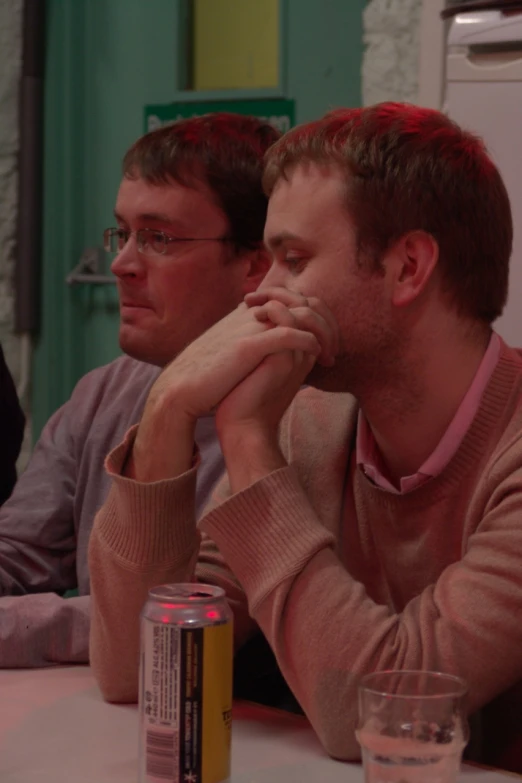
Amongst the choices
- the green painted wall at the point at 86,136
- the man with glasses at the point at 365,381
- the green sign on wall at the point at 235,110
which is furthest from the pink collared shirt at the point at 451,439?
the green painted wall at the point at 86,136

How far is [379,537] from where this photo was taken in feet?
4.59

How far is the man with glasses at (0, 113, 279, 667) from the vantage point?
1.82 meters

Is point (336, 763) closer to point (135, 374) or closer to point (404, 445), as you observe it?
point (404, 445)

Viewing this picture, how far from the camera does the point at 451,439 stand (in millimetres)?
1338

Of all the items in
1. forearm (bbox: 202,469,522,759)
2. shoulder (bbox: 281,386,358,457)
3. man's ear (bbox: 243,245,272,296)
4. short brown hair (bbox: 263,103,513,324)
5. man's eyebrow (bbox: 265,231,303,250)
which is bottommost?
forearm (bbox: 202,469,522,759)

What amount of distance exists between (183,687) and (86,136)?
259cm

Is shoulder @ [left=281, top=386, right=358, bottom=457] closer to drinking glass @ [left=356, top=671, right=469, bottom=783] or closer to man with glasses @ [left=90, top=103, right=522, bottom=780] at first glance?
man with glasses @ [left=90, top=103, right=522, bottom=780]

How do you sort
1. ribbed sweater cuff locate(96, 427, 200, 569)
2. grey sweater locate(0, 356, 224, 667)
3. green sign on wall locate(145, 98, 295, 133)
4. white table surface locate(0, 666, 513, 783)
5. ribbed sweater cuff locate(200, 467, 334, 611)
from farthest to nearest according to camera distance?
green sign on wall locate(145, 98, 295, 133), grey sweater locate(0, 356, 224, 667), ribbed sweater cuff locate(96, 427, 200, 569), ribbed sweater cuff locate(200, 467, 334, 611), white table surface locate(0, 666, 513, 783)

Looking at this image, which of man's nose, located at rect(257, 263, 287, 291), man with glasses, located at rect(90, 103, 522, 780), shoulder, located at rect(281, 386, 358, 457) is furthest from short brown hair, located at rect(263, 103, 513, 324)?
shoulder, located at rect(281, 386, 358, 457)

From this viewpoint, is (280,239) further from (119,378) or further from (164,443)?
(119,378)

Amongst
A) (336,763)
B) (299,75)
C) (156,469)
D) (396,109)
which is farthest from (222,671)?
(299,75)

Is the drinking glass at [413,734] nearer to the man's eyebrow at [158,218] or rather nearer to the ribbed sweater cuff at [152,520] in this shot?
the ribbed sweater cuff at [152,520]

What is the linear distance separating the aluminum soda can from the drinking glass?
5.0 inches

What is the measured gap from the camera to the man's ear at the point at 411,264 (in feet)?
4.47
